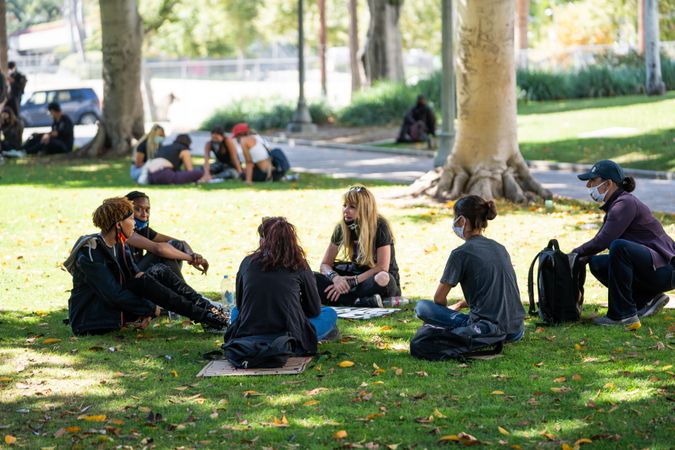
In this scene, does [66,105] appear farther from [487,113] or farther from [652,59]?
[487,113]

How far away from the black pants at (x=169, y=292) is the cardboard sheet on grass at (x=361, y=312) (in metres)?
1.30

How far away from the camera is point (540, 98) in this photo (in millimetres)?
37781

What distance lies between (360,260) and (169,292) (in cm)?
192

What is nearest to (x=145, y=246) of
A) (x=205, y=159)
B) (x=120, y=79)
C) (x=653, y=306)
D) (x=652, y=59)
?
(x=653, y=306)

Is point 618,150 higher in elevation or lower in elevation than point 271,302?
higher

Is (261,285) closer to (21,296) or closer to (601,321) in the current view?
(601,321)

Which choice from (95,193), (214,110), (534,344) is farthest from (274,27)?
(534,344)

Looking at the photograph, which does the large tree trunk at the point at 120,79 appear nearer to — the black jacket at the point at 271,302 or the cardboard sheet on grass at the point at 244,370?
the black jacket at the point at 271,302

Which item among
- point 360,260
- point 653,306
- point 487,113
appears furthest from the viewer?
point 487,113

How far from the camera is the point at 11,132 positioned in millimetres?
28328

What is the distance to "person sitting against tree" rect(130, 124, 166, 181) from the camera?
20828 millimetres

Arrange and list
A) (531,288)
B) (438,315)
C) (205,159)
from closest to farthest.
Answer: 1. (438,315)
2. (531,288)
3. (205,159)

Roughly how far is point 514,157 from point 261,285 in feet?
33.3

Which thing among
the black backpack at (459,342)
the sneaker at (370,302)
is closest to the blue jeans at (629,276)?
the black backpack at (459,342)
